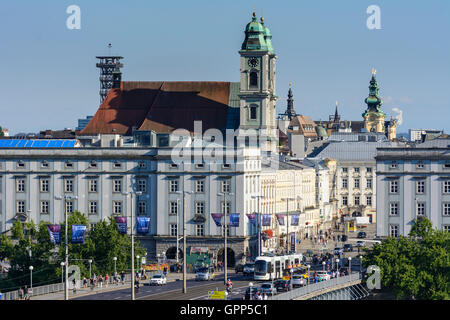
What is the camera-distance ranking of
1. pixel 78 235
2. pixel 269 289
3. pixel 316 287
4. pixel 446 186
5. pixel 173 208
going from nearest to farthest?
1. pixel 269 289
2. pixel 316 287
3. pixel 78 235
4. pixel 446 186
5. pixel 173 208

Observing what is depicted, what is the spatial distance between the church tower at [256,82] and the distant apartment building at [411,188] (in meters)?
50.4

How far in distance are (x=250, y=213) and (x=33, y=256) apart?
3091 cm

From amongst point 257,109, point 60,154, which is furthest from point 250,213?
point 257,109

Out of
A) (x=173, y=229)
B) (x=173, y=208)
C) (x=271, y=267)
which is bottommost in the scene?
(x=271, y=267)

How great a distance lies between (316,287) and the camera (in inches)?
3922

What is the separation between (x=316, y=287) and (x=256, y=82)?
3694 inches

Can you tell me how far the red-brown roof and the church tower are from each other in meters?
4.37

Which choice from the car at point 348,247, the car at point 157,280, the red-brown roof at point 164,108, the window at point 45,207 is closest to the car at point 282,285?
the car at point 157,280

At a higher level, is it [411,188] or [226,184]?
[226,184]

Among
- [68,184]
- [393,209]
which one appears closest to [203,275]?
[393,209]

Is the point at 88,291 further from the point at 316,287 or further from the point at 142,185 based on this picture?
the point at 142,185

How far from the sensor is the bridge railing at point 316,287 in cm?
9050

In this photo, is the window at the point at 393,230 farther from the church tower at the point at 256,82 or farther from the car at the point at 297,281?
the church tower at the point at 256,82

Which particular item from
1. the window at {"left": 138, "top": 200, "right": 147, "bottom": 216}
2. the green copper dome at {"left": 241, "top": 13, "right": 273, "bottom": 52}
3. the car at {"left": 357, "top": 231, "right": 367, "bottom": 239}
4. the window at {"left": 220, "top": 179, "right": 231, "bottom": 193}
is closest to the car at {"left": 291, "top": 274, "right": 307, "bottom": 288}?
the window at {"left": 220, "top": 179, "right": 231, "bottom": 193}
